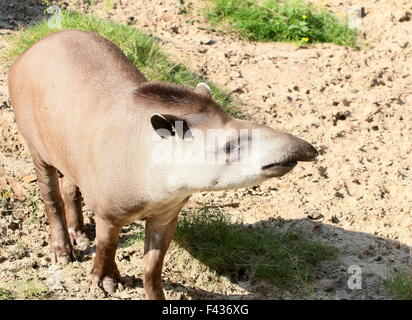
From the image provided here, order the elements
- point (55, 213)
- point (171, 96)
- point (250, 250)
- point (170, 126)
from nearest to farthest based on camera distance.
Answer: point (170, 126) < point (171, 96) < point (55, 213) < point (250, 250)

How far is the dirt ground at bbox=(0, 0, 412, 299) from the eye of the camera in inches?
201

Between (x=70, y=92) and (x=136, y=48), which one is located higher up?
(x=70, y=92)

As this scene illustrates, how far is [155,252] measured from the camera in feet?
15.3

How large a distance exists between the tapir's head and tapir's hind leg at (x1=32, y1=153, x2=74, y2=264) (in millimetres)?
1346

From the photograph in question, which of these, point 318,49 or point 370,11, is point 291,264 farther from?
→ point 370,11

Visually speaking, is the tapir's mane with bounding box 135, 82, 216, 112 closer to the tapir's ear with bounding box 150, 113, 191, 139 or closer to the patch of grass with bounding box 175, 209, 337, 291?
the tapir's ear with bounding box 150, 113, 191, 139

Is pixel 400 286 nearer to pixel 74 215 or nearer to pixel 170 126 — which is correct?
pixel 170 126


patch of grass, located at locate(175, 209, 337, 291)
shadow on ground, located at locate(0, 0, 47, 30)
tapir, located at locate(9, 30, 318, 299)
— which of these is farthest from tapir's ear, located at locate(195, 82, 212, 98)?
shadow on ground, located at locate(0, 0, 47, 30)

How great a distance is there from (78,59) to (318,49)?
12.7 ft

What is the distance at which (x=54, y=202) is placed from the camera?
5.18 metres

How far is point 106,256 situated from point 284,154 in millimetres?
1601

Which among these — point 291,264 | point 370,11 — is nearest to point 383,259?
point 291,264

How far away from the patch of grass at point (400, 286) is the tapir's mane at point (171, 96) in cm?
185

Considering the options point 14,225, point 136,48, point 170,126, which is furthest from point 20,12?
point 170,126
